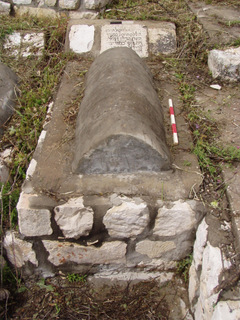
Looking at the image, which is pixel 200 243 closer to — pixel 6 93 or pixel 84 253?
pixel 84 253

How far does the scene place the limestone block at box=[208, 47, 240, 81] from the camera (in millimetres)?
2922

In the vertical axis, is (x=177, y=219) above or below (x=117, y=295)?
above

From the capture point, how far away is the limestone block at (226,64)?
292 cm

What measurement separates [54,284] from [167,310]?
0.80 metres

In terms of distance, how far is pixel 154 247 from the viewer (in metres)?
2.09

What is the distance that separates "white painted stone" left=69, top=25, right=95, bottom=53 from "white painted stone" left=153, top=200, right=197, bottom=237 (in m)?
2.02

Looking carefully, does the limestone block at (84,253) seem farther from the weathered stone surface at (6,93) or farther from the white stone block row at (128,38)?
the white stone block row at (128,38)

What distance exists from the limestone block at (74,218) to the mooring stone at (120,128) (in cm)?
24

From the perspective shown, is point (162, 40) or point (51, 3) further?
point (51, 3)

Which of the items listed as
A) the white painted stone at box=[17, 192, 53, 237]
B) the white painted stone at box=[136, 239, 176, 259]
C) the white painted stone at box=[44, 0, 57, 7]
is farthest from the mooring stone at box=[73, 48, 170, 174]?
the white painted stone at box=[44, 0, 57, 7]

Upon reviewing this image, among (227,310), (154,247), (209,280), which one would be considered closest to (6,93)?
(154,247)

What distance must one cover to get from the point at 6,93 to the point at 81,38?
100 centimetres

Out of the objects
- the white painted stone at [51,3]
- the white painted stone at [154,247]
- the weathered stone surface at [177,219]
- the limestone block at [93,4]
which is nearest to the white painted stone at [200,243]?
the weathered stone surface at [177,219]

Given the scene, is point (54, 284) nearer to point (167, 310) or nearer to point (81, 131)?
point (167, 310)
